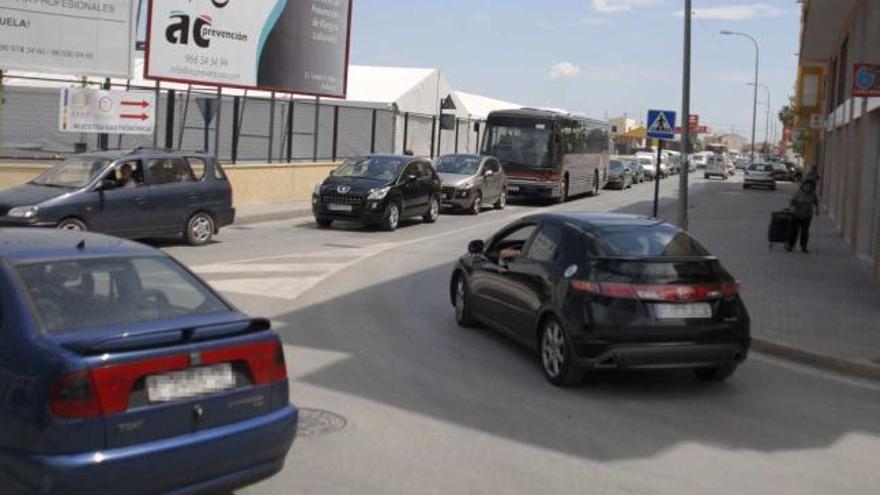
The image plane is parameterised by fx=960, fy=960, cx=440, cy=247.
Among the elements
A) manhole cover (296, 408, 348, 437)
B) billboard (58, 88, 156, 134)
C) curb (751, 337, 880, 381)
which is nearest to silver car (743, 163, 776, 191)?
billboard (58, 88, 156, 134)

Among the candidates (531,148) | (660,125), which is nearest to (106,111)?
(660,125)

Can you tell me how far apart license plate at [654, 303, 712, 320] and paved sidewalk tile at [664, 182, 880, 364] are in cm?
225

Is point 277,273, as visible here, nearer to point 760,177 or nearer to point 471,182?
point 471,182

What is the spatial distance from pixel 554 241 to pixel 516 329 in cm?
94

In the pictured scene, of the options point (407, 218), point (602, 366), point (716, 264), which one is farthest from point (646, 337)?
point (407, 218)

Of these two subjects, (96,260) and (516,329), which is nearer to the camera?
(96,260)

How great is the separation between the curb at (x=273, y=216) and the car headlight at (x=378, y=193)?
10.6 feet

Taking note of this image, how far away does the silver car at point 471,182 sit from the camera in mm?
26453

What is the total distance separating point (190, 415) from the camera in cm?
440

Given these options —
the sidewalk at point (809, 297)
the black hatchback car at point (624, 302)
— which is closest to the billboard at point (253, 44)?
the sidewalk at point (809, 297)

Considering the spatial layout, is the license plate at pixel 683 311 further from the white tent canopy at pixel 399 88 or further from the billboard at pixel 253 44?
the white tent canopy at pixel 399 88

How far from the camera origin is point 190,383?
4.46 m

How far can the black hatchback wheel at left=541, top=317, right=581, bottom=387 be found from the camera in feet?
25.5

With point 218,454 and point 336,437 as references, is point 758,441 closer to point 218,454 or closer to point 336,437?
point 336,437
